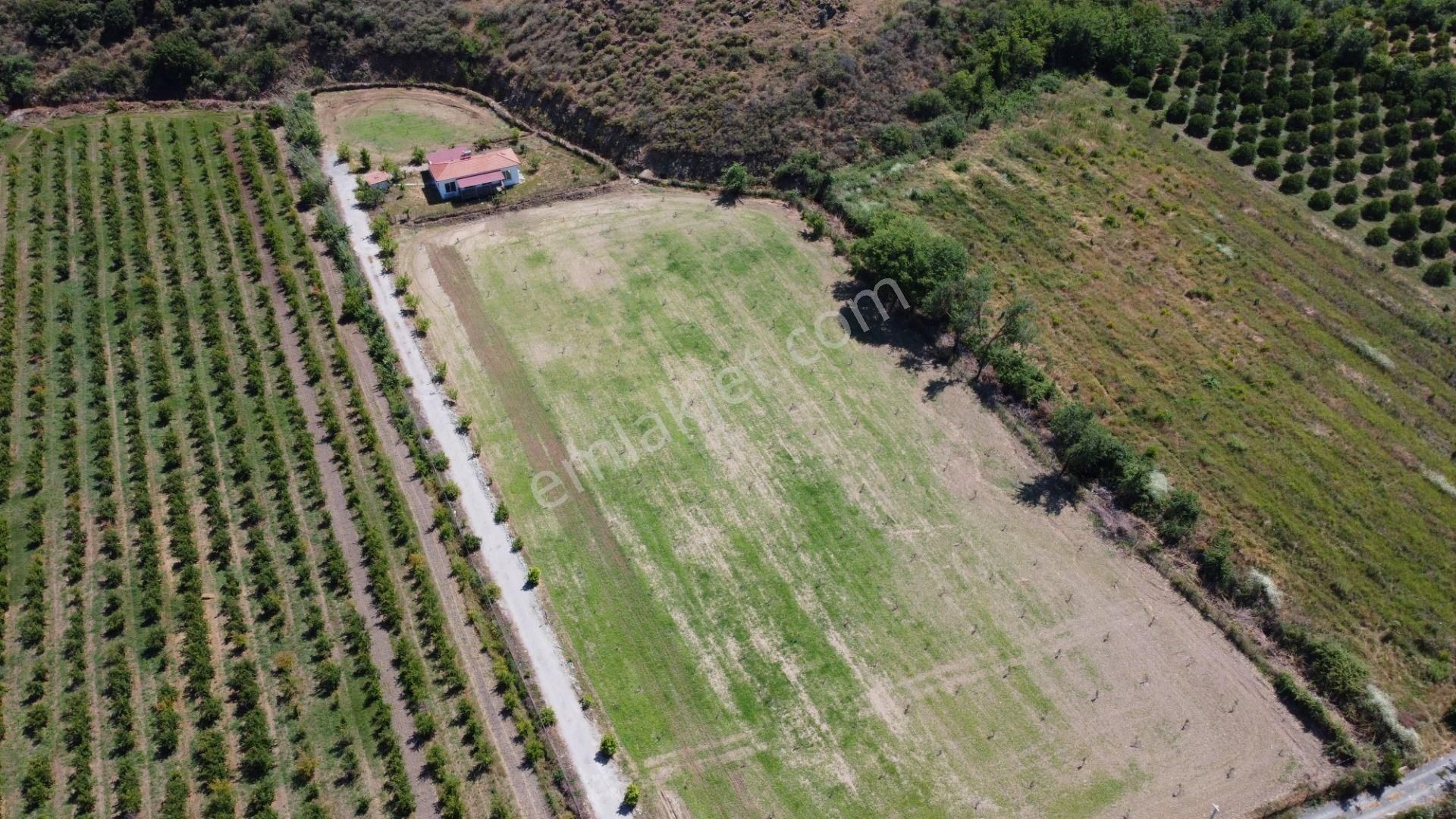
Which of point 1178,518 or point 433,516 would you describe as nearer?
point 433,516

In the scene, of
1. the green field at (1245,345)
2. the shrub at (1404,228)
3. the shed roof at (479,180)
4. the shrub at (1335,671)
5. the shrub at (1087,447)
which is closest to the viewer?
the shrub at (1335,671)

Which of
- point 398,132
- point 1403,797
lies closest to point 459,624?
point 1403,797

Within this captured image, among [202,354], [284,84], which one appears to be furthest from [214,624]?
[284,84]

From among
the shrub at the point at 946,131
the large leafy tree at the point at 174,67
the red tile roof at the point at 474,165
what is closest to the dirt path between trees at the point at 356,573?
the red tile roof at the point at 474,165

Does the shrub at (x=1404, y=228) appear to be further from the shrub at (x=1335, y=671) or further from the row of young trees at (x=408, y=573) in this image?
the row of young trees at (x=408, y=573)

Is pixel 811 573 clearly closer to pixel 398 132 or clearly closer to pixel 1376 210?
pixel 1376 210

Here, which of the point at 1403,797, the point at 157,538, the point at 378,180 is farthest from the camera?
the point at 378,180
